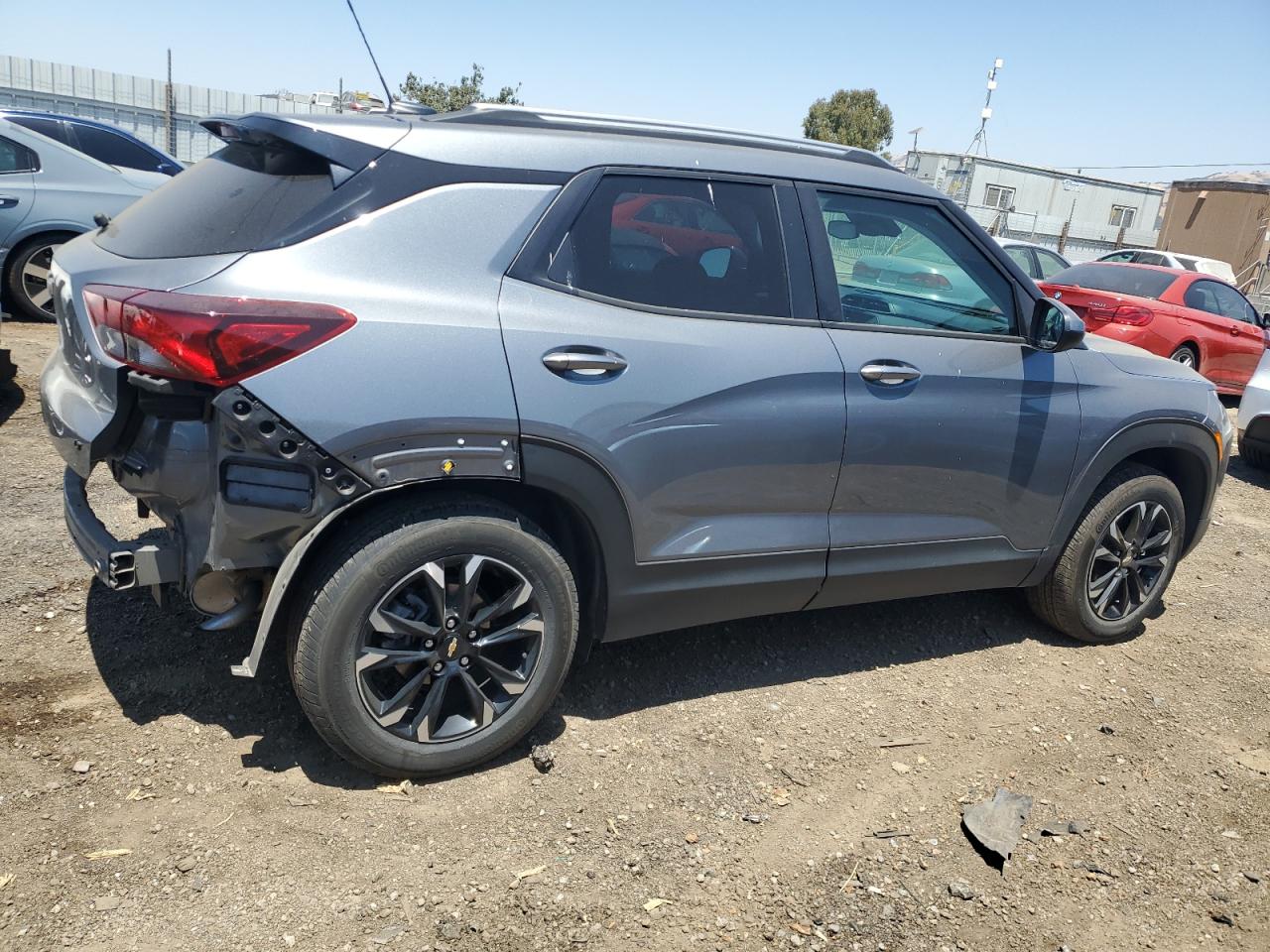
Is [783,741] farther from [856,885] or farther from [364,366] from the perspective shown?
[364,366]

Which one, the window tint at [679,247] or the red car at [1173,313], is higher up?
the window tint at [679,247]

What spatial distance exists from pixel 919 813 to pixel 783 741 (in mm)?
509

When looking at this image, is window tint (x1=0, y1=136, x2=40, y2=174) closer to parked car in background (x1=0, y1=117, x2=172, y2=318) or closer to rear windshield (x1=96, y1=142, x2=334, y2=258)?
parked car in background (x1=0, y1=117, x2=172, y2=318)

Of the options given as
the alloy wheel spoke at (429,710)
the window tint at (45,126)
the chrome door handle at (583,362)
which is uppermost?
the chrome door handle at (583,362)

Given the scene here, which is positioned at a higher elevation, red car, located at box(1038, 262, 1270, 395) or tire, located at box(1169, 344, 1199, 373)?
red car, located at box(1038, 262, 1270, 395)

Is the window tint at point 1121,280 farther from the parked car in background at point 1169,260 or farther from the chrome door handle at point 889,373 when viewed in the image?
the parked car in background at point 1169,260

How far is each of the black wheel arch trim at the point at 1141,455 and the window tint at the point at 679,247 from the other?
5.31ft

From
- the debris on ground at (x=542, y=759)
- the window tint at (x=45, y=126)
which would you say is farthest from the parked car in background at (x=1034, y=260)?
the debris on ground at (x=542, y=759)

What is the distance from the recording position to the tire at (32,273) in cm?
791

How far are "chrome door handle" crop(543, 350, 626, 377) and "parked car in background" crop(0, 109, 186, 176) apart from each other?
7540 mm

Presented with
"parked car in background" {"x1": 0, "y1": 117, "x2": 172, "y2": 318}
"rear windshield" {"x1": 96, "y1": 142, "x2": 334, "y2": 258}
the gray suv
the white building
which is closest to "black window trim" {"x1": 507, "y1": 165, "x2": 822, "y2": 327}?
the gray suv

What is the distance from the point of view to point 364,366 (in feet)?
8.23

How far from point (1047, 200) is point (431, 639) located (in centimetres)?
3440

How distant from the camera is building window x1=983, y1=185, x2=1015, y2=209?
99.9 feet
